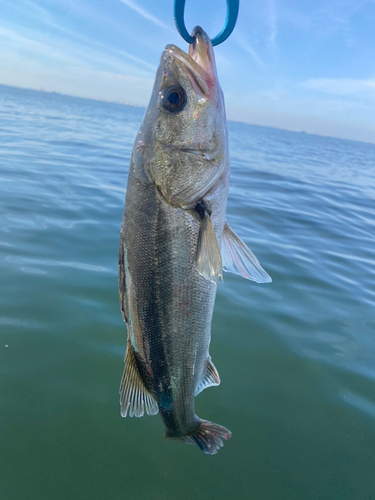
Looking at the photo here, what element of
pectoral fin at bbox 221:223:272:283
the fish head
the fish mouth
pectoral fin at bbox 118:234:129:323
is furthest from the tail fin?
the fish mouth

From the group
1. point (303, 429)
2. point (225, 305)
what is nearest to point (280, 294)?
point (225, 305)

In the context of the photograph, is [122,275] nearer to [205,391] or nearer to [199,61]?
[199,61]

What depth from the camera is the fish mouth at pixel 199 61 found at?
1952 mm

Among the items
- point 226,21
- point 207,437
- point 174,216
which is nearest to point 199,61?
point 226,21

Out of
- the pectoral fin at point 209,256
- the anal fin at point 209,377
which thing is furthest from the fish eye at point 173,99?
the anal fin at point 209,377

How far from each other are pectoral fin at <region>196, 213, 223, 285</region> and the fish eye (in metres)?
0.72

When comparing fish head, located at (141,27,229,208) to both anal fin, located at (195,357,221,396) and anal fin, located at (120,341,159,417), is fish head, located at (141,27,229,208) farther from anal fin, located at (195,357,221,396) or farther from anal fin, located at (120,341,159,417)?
anal fin, located at (195,357,221,396)

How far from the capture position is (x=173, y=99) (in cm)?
205

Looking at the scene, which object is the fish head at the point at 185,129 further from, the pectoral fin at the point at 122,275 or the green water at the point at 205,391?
the green water at the point at 205,391

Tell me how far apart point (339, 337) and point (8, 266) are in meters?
4.88

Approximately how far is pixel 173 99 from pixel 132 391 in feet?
5.84

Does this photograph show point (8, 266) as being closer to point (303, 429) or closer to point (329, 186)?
point (303, 429)

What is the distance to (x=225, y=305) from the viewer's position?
519 cm

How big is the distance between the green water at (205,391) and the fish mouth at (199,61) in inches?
115
